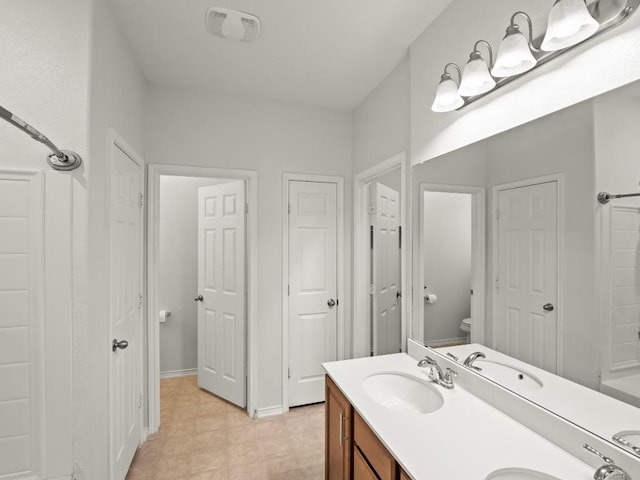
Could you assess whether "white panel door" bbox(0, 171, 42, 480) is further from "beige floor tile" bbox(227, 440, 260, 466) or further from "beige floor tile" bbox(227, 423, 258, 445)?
"beige floor tile" bbox(227, 423, 258, 445)

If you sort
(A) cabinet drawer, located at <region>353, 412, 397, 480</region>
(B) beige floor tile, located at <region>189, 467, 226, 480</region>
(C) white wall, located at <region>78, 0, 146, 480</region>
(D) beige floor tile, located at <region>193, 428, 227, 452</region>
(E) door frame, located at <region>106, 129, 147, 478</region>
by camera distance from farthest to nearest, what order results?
(D) beige floor tile, located at <region>193, 428, 227, 452</region> → (B) beige floor tile, located at <region>189, 467, 226, 480</region> → (E) door frame, located at <region>106, 129, 147, 478</region> → (C) white wall, located at <region>78, 0, 146, 480</region> → (A) cabinet drawer, located at <region>353, 412, 397, 480</region>

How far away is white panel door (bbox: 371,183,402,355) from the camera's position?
8.23 feet

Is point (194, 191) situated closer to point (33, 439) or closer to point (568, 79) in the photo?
point (33, 439)

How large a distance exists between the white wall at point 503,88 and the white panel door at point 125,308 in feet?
5.74

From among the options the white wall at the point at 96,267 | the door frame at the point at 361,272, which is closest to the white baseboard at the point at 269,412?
the door frame at the point at 361,272

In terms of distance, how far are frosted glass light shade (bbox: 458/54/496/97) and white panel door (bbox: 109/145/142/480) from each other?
69.6 inches

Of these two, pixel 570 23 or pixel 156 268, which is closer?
pixel 570 23

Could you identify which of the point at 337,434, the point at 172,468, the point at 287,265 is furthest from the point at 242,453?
the point at 287,265

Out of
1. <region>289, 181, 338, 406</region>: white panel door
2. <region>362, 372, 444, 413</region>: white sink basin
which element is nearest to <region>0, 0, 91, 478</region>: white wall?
<region>362, 372, 444, 413</region>: white sink basin

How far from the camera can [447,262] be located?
1.59 m

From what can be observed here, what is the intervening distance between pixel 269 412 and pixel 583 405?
228 cm

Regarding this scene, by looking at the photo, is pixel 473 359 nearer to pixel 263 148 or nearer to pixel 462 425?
pixel 462 425

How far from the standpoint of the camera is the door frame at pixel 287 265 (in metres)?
2.63

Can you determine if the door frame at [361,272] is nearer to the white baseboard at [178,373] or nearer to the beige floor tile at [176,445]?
the beige floor tile at [176,445]
